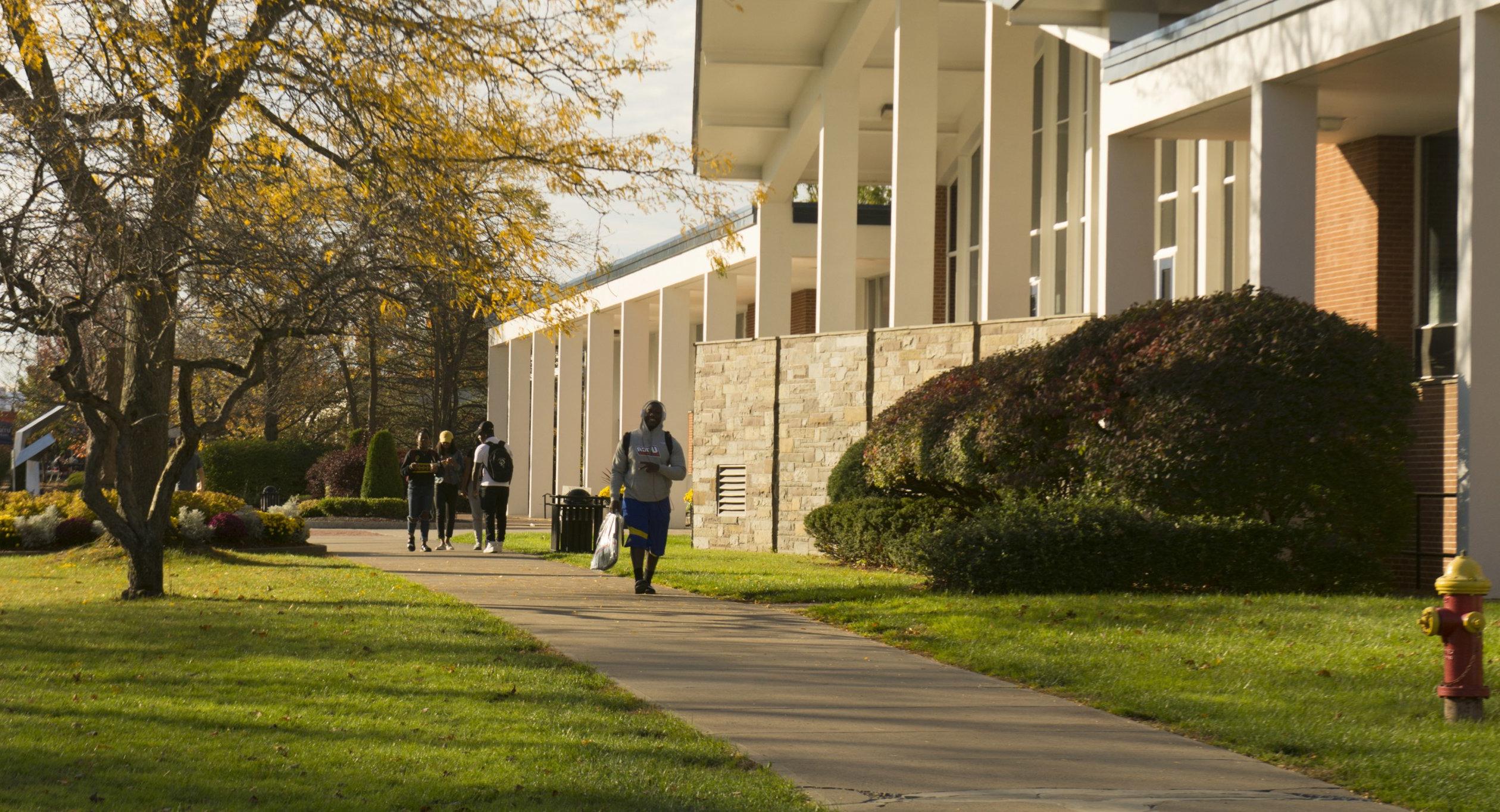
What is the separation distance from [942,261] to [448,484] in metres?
12.6

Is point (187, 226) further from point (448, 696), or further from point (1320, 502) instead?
point (1320, 502)

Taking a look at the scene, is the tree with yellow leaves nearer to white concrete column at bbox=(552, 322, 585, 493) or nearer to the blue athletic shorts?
the blue athletic shorts

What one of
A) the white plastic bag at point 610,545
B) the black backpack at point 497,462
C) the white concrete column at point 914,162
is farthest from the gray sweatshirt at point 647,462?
the white concrete column at point 914,162

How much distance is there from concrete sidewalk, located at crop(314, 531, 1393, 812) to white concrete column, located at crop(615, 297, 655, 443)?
20.1 meters

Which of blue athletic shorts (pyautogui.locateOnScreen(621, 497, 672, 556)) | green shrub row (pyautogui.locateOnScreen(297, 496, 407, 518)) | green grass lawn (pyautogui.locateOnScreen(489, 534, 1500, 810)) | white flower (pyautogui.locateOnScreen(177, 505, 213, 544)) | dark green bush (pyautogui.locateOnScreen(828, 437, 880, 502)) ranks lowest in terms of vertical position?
green shrub row (pyautogui.locateOnScreen(297, 496, 407, 518))

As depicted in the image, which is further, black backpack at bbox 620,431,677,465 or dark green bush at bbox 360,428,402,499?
dark green bush at bbox 360,428,402,499

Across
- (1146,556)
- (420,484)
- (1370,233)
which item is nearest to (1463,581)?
(1146,556)

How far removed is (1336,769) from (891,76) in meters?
21.6

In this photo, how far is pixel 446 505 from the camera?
2114 centimetres

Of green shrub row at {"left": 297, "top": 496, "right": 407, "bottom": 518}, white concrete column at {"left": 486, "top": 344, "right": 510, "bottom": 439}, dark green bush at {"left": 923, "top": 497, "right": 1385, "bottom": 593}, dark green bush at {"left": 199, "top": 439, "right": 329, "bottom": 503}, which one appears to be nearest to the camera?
dark green bush at {"left": 923, "top": 497, "right": 1385, "bottom": 593}

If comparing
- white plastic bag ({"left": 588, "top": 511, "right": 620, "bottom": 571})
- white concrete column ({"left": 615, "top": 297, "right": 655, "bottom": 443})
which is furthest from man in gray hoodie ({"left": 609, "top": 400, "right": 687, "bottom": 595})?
white concrete column ({"left": 615, "top": 297, "right": 655, "bottom": 443})

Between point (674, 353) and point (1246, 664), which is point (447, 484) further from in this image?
point (1246, 664)

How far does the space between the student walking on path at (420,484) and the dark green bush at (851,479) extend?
5.68m

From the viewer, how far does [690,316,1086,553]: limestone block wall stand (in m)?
19.4
